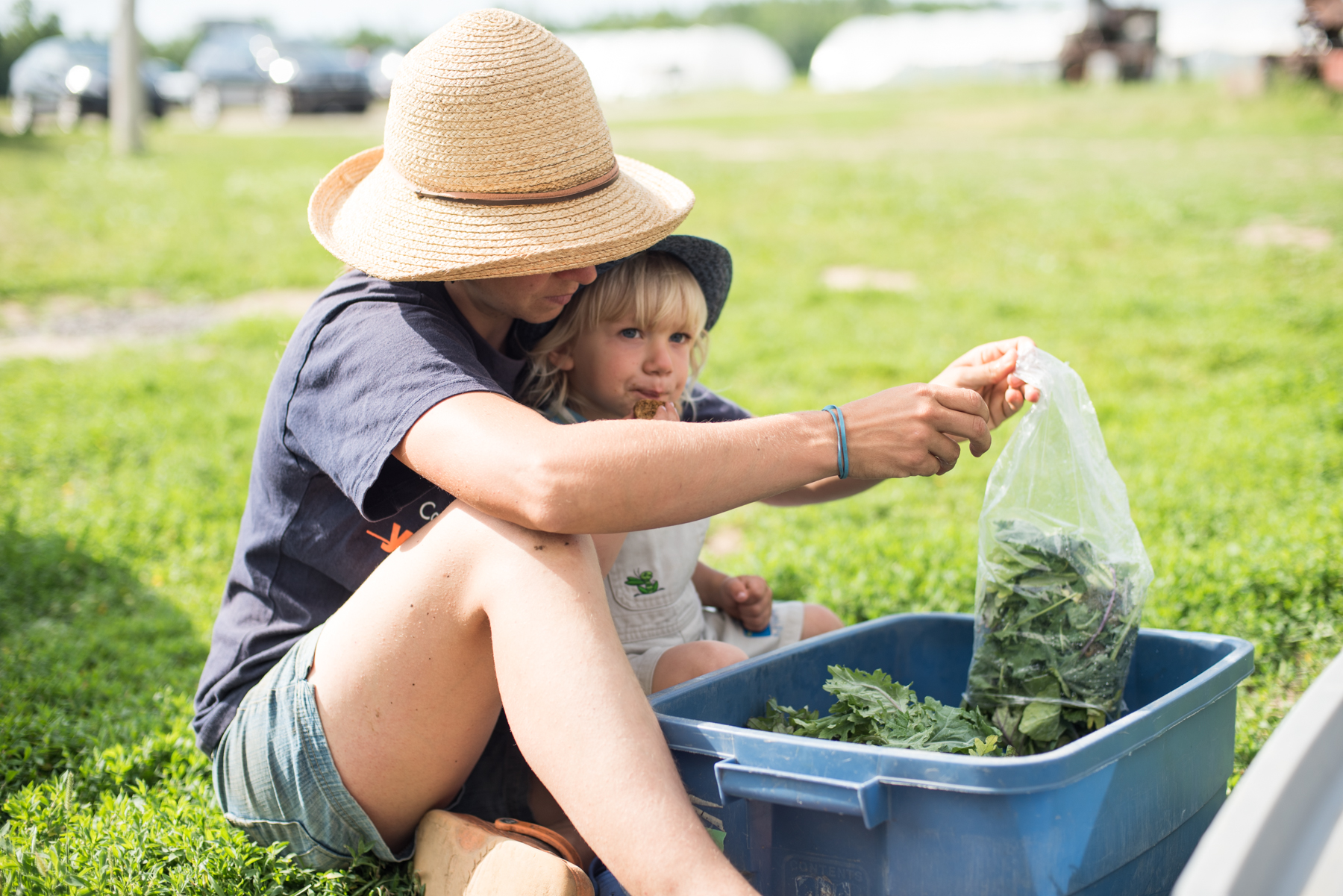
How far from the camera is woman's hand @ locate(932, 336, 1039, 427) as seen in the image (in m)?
1.94

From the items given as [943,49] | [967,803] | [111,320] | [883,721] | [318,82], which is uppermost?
[943,49]

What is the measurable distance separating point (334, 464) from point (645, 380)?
2.61ft

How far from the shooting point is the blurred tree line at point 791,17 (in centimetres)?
7106

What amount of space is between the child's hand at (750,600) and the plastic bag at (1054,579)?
51cm

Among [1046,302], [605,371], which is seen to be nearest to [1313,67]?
[1046,302]

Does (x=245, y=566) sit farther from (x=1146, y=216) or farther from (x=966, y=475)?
(x=1146, y=216)

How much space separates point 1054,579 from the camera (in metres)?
1.98

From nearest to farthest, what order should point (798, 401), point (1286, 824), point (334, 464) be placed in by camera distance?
point (1286, 824) < point (334, 464) < point (798, 401)

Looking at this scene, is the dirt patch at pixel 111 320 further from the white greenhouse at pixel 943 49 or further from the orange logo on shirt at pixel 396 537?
the white greenhouse at pixel 943 49

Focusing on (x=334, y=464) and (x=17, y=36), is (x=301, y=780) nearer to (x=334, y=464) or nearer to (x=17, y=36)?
(x=334, y=464)

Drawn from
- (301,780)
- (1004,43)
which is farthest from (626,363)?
(1004,43)

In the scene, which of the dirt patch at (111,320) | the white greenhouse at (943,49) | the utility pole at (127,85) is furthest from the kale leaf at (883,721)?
the white greenhouse at (943,49)

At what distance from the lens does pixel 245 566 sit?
192 cm

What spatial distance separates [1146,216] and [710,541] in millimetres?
6462
